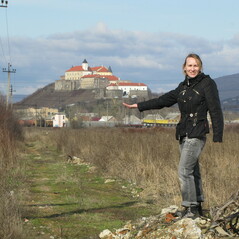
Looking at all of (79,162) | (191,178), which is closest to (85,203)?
(191,178)

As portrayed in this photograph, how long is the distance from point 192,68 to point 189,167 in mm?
1089

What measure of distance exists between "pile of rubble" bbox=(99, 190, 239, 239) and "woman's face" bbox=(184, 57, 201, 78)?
1434 millimetres

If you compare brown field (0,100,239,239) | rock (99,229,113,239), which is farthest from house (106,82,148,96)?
rock (99,229,113,239)

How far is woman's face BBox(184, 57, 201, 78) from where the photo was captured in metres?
6.49

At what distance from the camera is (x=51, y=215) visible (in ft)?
27.2

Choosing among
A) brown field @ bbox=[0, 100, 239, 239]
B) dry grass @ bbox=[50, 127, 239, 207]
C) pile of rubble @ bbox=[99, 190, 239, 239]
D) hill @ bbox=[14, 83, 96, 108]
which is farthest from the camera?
hill @ bbox=[14, 83, 96, 108]

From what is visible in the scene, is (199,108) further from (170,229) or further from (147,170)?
(147,170)

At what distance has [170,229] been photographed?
20.1ft

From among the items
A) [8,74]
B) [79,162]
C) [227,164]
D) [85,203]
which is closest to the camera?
[85,203]

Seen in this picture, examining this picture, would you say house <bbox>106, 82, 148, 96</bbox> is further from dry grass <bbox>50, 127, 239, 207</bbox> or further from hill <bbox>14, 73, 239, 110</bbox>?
dry grass <bbox>50, 127, 239, 207</bbox>

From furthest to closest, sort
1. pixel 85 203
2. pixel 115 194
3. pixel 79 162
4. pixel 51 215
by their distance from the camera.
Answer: pixel 79 162, pixel 115 194, pixel 85 203, pixel 51 215

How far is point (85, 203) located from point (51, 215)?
50.3 inches

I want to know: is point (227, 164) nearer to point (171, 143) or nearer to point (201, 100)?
point (171, 143)

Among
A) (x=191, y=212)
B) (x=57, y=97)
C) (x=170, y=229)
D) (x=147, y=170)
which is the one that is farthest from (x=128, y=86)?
(x=170, y=229)
